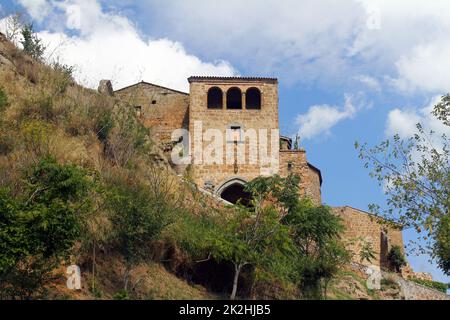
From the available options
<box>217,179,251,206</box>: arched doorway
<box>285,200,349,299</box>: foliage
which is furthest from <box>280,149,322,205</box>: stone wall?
<box>285,200,349,299</box>: foliage

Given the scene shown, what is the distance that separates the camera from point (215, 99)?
36000 mm

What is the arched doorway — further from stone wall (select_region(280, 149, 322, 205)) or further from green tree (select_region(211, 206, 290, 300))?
green tree (select_region(211, 206, 290, 300))

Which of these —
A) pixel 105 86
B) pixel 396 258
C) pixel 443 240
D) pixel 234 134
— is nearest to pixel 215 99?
pixel 234 134

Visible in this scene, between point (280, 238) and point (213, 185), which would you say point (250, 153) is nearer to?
point (213, 185)

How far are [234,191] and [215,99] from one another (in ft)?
18.6

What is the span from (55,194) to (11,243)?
4.87 feet

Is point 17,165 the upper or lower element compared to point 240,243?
upper

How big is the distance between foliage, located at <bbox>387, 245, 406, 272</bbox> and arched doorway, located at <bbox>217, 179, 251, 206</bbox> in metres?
8.57

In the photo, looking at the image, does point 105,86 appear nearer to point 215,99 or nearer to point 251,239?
point 215,99

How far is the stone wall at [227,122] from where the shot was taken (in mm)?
33344

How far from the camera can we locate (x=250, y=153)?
33.7 m

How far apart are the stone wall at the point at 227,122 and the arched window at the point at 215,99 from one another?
0.78 meters

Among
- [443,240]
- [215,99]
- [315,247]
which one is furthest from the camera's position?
[215,99]
